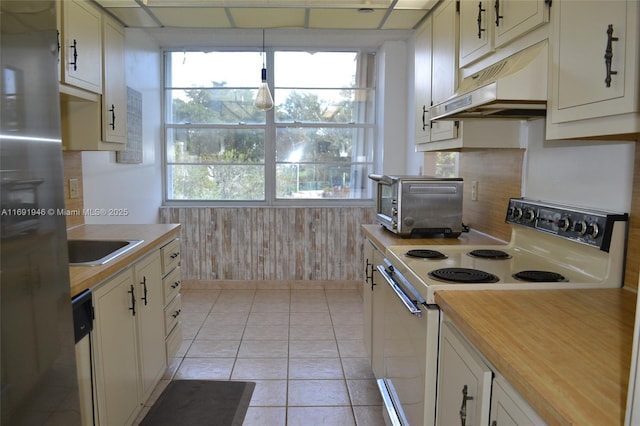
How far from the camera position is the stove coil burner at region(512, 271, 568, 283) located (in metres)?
1.63

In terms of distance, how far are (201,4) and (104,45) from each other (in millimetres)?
915

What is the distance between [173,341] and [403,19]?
2.85 meters

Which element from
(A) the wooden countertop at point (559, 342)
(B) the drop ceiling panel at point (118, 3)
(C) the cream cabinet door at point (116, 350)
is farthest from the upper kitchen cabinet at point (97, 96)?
(A) the wooden countertop at point (559, 342)

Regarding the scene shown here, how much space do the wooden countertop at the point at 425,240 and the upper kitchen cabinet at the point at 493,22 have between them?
2.90 ft

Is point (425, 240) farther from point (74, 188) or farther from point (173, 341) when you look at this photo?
point (74, 188)

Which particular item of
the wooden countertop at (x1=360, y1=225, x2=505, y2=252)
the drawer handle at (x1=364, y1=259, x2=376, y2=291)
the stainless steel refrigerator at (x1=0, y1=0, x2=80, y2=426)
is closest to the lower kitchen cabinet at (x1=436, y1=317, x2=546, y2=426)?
the wooden countertop at (x1=360, y1=225, x2=505, y2=252)

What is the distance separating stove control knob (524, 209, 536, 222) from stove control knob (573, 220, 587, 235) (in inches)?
11.8

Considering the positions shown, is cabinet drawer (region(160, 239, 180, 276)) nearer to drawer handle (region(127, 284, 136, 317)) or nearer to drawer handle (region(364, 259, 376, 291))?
drawer handle (region(127, 284, 136, 317))

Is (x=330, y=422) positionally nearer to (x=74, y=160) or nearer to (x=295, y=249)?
(x=74, y=160)

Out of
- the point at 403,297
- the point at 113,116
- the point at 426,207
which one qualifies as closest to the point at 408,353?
the point at 403,297

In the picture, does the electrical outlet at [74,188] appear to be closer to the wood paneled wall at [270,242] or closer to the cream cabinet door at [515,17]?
the wood paneled wall at [270,242]

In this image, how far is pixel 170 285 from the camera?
2871 mm

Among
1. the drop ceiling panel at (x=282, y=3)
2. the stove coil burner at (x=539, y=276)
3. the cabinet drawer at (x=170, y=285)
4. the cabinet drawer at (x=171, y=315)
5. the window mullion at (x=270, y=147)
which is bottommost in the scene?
the cabinet drawer at (x=171, y=315)

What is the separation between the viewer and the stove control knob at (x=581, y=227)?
167 centimetres
